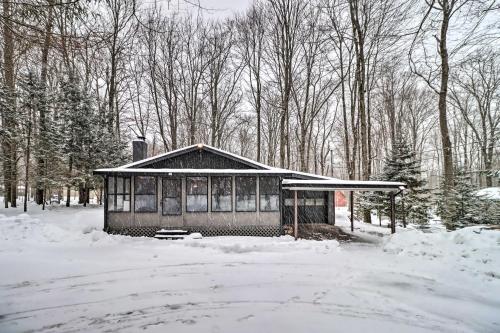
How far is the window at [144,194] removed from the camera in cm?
1138

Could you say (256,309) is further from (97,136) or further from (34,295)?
(97,136)

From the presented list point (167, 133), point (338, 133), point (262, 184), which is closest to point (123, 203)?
point (262, 184)

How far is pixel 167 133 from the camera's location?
93.0 ft

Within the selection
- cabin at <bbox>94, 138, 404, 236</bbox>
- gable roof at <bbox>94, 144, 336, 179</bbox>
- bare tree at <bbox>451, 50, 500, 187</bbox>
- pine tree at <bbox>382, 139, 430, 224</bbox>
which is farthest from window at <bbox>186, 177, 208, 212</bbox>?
bare tree at <bbox>451, 50, 500, 187</bbox>

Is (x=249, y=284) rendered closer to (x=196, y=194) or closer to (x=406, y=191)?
(x=196, y=194)

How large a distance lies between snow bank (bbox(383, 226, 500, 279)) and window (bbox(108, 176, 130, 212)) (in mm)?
10326

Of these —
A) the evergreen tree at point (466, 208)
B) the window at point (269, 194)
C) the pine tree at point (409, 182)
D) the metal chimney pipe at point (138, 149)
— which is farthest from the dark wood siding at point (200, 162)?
the evergreen tree at point (466, 208)

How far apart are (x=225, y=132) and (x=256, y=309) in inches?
1041

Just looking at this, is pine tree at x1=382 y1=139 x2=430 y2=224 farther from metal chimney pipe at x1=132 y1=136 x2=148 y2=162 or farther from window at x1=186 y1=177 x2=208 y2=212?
metal chimney pipe at x1=132 y1=136 x2=148 y2=162

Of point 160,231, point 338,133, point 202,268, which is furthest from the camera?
point 338,133

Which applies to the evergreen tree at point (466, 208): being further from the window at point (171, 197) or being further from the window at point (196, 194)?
the window at point (171, 197)

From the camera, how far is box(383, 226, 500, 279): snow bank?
6.50 m

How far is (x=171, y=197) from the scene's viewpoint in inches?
457

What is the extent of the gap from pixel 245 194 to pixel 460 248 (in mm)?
7681
